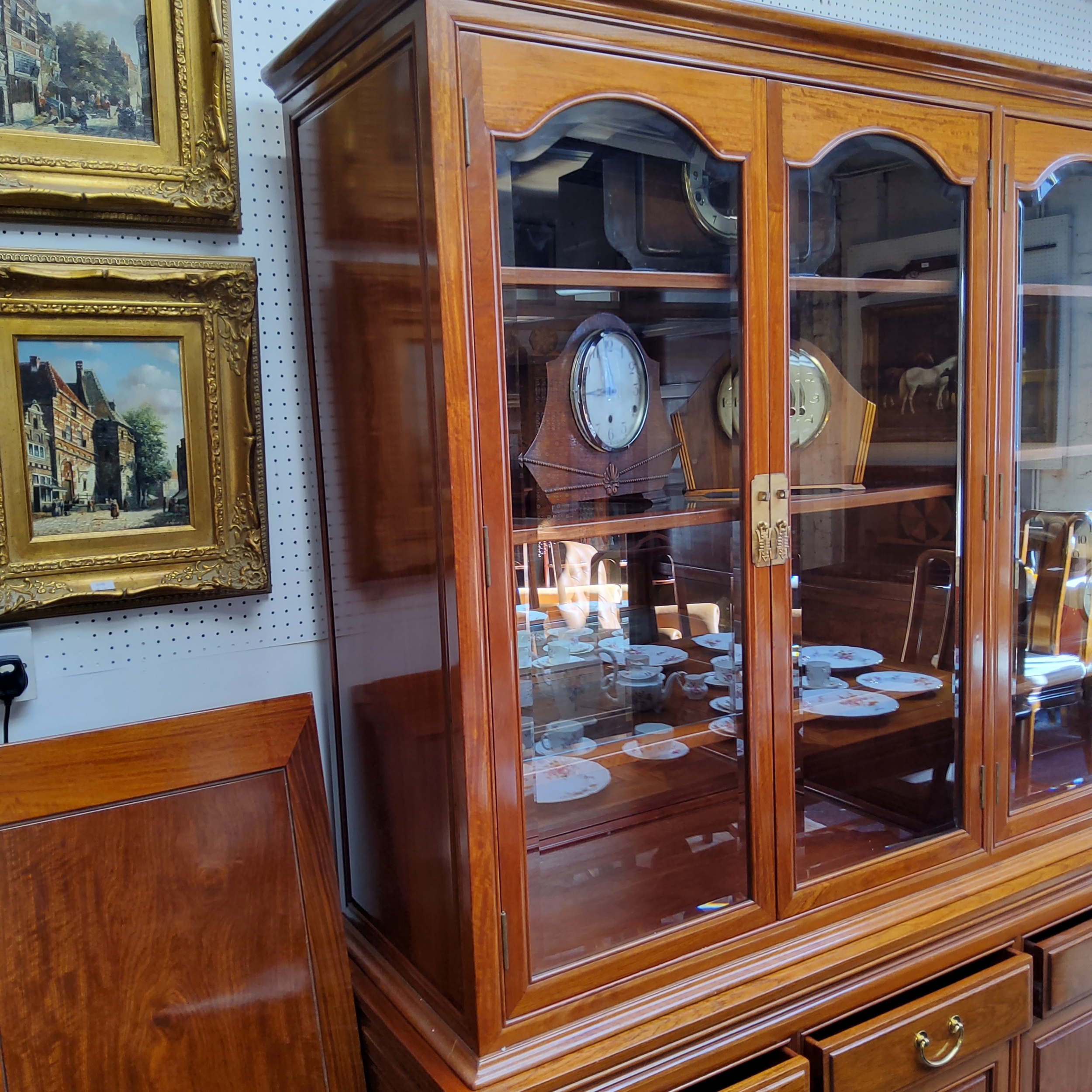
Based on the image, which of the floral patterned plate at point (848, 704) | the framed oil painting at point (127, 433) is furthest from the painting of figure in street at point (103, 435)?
the floral patterned plate at point (848, 704)

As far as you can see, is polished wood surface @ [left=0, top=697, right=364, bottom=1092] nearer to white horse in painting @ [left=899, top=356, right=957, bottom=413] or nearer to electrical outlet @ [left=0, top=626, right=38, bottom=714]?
electrical outlet @ [left=0, top=626, right=38, bottom=714]

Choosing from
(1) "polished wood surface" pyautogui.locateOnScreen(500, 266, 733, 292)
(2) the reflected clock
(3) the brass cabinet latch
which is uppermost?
(1) "polished wood surface" pyautogui.locateOnScreen(500, 266, 733, 292)

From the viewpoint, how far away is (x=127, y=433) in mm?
1300

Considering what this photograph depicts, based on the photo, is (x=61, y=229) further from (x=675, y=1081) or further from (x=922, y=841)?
(x=922, y=841)

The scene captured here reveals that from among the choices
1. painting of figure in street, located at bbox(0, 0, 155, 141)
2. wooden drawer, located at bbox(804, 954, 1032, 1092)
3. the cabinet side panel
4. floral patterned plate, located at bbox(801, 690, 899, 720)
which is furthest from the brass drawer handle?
painting of figure in street, located at bbox(0, 0, 155, 141)

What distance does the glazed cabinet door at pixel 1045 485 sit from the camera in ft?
4.98

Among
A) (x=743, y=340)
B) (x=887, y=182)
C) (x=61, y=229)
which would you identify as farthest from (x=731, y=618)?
(x=61, y=229)

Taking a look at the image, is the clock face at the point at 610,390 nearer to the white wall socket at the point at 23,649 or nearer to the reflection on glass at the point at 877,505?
the reflection on glass at the point at 877,505

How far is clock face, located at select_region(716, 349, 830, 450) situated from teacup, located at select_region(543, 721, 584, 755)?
435 mm

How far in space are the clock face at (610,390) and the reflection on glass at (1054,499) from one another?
68 centimetres

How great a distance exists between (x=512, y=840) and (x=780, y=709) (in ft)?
1.42

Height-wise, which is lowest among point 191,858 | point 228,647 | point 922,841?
point 922,841

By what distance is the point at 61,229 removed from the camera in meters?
1.25

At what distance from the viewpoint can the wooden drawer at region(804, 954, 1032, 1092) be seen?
1322mm
